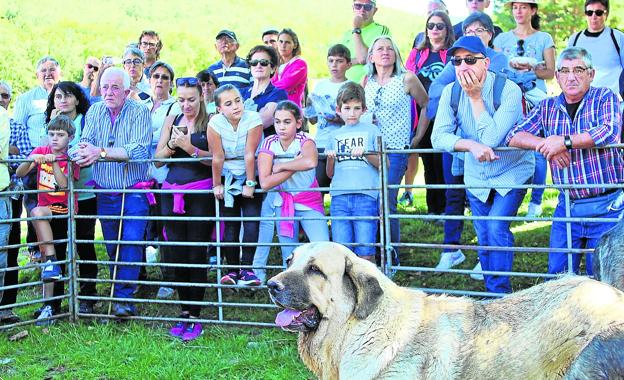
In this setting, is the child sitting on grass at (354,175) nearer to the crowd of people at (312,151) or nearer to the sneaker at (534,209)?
the crowd of people at (312,151)

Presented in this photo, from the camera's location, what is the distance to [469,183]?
7.60 metres

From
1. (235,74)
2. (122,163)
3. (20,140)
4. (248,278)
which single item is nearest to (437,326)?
(248,278)

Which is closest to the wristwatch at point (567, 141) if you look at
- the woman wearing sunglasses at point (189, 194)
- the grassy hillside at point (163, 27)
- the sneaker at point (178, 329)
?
the woman wearing sunglasses at point (189, 194)

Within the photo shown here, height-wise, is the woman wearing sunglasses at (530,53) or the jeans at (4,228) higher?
the woman wearing sunglasses at (530,53)

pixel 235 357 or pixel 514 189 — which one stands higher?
pixel 514 189

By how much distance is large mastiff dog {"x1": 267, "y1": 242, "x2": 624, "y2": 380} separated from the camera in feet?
14.4

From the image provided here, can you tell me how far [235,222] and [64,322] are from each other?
83.4 inches

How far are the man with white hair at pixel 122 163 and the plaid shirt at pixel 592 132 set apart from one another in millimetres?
4244

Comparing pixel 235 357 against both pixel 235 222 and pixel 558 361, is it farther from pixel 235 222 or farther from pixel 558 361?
pixel 558 361

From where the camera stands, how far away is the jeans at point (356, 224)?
7.93 metres

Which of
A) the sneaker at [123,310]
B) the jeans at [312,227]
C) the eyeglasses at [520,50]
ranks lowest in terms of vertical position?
the sneaker at [123,310]

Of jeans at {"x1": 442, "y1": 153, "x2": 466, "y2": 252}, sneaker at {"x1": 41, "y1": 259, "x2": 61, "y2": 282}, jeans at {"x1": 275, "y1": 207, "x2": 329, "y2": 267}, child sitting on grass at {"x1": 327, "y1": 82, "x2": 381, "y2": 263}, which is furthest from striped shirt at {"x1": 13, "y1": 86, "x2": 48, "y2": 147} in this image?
jeans at {"x1": 442, "y1": 153, "x2": 466, "y2": 252}

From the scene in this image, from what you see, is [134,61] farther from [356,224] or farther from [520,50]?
[520,50]

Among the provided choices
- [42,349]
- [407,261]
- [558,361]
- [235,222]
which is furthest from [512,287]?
[42,349]
